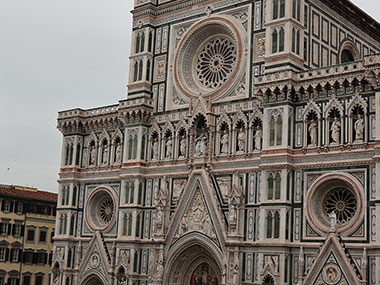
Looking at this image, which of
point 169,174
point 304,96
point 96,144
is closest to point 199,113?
point 169,174

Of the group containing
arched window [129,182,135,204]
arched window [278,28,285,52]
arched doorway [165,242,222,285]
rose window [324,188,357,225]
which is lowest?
arched doorway [165,242,222,285]

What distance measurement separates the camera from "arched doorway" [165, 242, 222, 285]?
39.3m

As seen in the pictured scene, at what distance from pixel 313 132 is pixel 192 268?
11.9m

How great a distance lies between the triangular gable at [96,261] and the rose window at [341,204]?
15.9 meters

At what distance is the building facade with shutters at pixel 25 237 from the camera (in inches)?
2298

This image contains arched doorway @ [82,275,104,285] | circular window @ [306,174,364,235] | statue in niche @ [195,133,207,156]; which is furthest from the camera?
arched doorway @ [82,275,104,285]

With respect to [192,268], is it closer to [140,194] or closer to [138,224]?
[138,224]

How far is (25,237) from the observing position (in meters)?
60.1

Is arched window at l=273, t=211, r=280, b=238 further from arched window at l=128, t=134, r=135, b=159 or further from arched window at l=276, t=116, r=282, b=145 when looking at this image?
arched window at l=128, t=134, r=135, b=159

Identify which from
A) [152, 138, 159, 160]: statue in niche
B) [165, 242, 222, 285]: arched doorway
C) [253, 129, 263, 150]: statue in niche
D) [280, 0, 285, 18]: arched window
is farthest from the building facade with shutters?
[280, 0, 285, 18]: arched window

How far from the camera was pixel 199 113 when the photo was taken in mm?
40375

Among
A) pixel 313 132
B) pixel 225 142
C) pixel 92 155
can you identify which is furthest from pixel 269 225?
pixel 92 155

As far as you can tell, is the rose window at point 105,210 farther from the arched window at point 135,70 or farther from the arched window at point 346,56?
the arched window at point 346,56

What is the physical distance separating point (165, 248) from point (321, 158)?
469 inches
